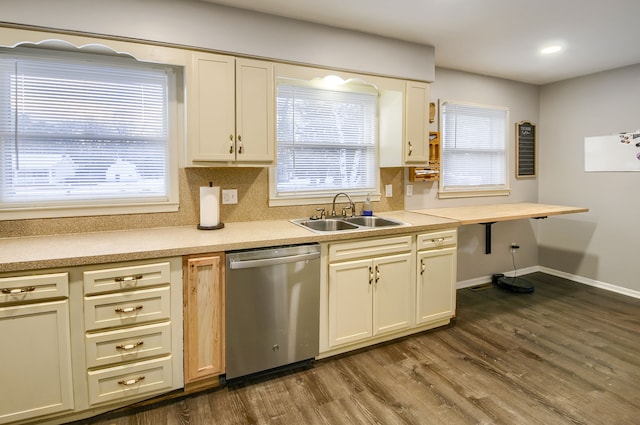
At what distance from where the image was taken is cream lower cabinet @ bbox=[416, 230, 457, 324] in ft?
9.50

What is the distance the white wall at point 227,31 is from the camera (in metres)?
2.04

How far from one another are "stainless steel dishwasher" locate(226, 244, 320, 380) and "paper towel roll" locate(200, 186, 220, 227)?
20.3 inches

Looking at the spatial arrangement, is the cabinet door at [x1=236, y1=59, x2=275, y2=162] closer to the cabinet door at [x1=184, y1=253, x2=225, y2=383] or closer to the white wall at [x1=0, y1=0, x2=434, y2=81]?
the white wall at [x1=0, y1=0, x2=434, y2=81]

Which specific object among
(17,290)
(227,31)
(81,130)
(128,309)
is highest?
(227,31)

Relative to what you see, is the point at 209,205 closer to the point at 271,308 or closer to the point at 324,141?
the point at 271,308

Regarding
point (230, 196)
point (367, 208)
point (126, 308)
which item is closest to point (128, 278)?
point (126, 308)

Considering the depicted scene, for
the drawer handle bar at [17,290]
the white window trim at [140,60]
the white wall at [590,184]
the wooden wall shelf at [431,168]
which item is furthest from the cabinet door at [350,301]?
the white wall at [590,184]

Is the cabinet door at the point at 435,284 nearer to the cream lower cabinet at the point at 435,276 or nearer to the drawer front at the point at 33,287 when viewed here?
the cream lower cabinet at the point at 435,276

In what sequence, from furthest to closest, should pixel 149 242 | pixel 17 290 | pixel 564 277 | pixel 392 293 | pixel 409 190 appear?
pixel 564 277, pixel 409 190, pixel 392 293, pixel 149 242, pixel 17 290

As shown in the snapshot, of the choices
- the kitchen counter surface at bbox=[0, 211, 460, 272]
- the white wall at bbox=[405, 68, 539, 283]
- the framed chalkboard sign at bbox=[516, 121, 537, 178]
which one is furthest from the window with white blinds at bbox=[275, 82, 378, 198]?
the framed chalkboard sign at bbox=[516, 121, 537, 178]

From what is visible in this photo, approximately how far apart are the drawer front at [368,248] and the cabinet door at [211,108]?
965mm

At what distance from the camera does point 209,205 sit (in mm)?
2553

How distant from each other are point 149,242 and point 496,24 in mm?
2937

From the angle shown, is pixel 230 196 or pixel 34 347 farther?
pixel 230 196
